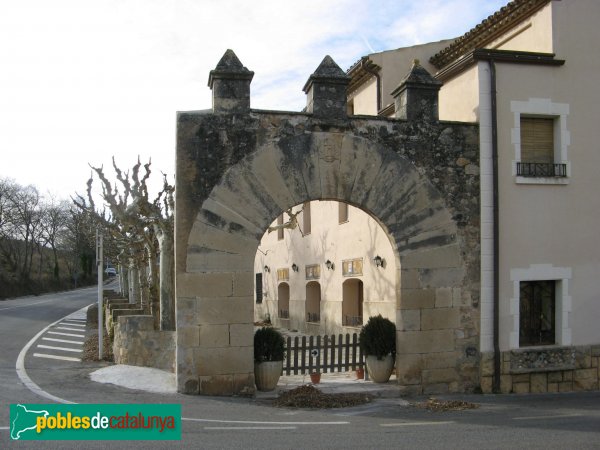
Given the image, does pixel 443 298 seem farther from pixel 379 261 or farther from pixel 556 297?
pixel 379 261

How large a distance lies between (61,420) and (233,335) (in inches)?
112

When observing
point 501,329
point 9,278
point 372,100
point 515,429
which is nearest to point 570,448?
point 515,429

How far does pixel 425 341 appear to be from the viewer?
408 inches

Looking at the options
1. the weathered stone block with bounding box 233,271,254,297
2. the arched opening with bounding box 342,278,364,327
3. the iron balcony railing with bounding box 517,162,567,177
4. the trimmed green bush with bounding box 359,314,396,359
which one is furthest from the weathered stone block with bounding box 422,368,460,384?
the arched opening with bounding box 342,278,364,327

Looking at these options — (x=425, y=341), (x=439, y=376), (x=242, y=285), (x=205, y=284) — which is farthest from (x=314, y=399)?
(x=205, y=284)

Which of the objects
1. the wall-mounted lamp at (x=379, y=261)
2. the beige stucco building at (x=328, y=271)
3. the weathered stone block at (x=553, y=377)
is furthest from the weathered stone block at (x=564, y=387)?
the wall-mounted lamp at (x=379, y=261)

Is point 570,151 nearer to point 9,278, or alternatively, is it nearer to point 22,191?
point 9,278

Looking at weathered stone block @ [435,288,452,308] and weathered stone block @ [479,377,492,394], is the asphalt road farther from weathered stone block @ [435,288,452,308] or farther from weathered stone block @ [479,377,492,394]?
weathered stone block @ [435,288,452,308]

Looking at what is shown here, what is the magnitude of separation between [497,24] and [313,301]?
1146 centimetres

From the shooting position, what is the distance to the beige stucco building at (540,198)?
1073 centimetres

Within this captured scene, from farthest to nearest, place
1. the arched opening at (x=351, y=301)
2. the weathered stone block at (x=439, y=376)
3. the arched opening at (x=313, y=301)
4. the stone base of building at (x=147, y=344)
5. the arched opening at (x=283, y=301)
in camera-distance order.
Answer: the arched opening at (x=283, y=301) < the arched opening at (x=313, y=301) < the arched opening at (x=351, y=301) < the stone base of building at (x=147, y=344) < the weathered stone block at (x=439, y=376)

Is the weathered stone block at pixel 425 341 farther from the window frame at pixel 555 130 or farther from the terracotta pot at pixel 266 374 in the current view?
the window frame at pixel 555 130

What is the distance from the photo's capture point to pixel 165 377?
1073cm

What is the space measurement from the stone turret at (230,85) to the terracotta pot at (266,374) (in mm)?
4241
